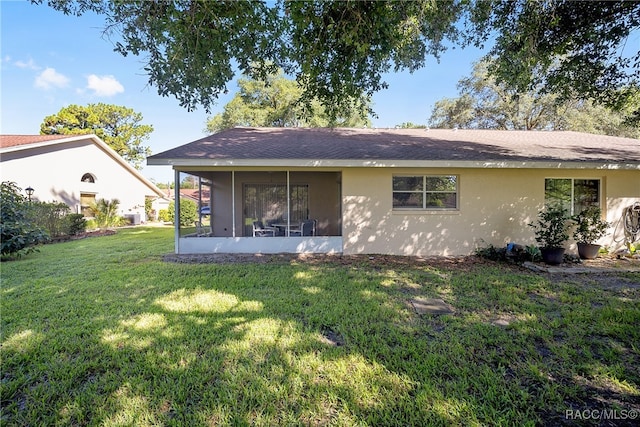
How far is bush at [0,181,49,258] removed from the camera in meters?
7.89

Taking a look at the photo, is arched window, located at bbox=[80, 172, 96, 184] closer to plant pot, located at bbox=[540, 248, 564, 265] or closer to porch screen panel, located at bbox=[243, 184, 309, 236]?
porch screen panel, located at bbox=[243, 184, 309, 236]

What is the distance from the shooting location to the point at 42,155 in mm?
16297

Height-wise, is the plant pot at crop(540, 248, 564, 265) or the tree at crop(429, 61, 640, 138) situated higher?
the tree at crop(429, 61, 640, 138)

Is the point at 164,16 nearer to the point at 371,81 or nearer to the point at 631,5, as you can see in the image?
the point at 371,81

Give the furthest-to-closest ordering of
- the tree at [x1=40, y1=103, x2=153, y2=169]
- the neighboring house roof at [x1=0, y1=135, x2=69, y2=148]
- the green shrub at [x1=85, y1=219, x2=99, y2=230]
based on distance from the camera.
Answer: the tree at [x1=40, y1=103, x2=153, y2=169]
the green shrub at [x1=85, y1=219, x2=99, y2=230]
the neighboring house roof at [x1=0, y1=135, x2=69, y2=148]

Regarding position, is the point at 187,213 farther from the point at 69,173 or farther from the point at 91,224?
the point at 69,173

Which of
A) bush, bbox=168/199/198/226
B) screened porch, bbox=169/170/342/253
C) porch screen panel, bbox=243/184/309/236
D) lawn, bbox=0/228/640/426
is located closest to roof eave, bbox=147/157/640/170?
screened porch, bbox=169/170/342/253

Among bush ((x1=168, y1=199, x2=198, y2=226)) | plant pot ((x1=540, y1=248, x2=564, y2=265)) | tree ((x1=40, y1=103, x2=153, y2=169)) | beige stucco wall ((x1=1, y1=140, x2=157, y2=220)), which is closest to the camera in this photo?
plant pot ((x1=540, y1=248, x2=564, y2=265))

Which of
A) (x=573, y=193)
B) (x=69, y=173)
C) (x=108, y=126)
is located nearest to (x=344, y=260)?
(x=573, y=193)

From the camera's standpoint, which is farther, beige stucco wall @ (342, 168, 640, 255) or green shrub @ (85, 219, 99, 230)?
green shrub @ (85, 219, 99, 230)

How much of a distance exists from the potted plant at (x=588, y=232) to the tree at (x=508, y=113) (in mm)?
12984

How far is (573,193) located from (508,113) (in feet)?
47.9

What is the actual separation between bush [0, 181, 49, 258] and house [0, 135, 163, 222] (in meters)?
8.42

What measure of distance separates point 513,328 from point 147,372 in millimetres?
4265
